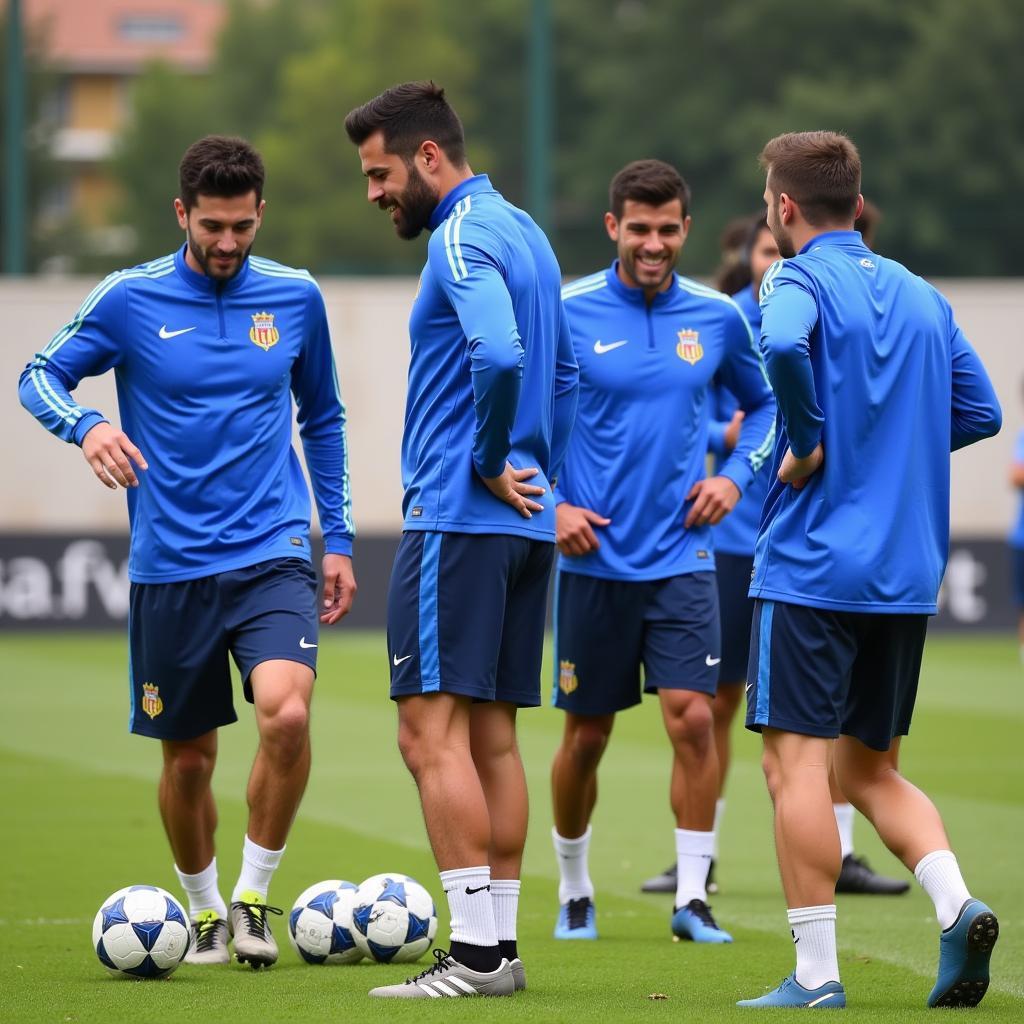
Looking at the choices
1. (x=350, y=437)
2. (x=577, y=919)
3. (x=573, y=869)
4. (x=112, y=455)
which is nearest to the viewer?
(x=112, y=455)

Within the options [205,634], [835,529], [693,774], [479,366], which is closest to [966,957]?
[835,529]

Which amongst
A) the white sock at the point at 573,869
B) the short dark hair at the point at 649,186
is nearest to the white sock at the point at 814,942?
the white sock at the point at 573,869

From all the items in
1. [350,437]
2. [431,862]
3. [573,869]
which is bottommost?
[431,862]

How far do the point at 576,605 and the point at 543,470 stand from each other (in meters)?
1.58

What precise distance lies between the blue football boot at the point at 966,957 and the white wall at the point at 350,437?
55.1 ft

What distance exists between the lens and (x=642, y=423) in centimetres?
718

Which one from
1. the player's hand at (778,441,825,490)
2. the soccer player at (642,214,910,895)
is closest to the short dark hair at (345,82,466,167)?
the player's hand at (778,441,825,490)

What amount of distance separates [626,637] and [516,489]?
1827 millimetres

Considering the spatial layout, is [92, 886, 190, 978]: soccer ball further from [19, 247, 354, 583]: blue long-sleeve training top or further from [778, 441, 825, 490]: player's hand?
[778, 441, 825, 490]: player's hand

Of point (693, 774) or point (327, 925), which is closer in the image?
point (327, 925)

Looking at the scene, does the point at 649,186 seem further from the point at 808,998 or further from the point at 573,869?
the point at 808,998

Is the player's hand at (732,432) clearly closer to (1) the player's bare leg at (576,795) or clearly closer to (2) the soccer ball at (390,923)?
(1) the player's bare leg at (576,795)

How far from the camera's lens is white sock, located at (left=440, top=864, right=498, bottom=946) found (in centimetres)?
523

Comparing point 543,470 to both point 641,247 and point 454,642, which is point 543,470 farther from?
point 641,247
